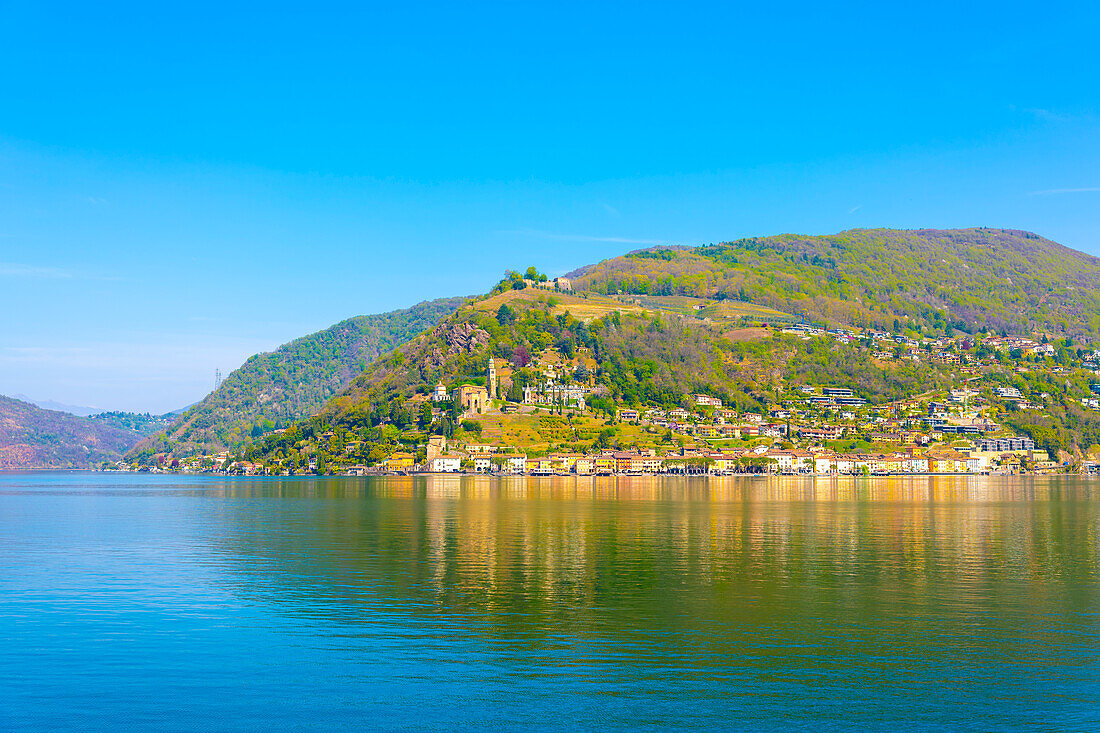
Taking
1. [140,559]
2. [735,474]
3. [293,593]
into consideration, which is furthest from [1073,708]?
[735,474]

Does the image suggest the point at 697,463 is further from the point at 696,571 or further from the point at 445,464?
the point at 696,571

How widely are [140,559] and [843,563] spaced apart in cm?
3777

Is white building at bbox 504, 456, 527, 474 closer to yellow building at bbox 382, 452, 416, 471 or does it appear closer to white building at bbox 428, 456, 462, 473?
white building at bbox 428, 456, 462, 473

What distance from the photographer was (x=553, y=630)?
3088 cm

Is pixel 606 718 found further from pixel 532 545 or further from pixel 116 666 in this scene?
pixel 532 545

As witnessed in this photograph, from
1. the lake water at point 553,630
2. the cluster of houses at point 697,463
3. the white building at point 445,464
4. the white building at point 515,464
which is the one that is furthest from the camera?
the white building at point 445,464

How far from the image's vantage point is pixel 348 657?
27688mm

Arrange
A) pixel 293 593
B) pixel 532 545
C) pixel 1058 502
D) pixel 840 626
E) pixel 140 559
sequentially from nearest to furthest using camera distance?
1. pixel 840 626
2. pixel 293 593
3. pixel 140 559
4. pixel 532 545
5. pixel 1058 502

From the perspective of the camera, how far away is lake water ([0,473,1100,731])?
75.4 feet

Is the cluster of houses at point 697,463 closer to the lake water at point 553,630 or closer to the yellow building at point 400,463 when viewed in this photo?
the yellow building at point 400,463

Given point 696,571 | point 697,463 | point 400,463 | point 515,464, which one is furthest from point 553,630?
point 400,463

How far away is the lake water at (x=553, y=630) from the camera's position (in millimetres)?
22969

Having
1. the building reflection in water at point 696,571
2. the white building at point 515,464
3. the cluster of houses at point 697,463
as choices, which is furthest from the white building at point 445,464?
the building reflection in water at point 696,571

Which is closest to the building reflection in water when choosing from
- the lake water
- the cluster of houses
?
the lake water
